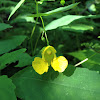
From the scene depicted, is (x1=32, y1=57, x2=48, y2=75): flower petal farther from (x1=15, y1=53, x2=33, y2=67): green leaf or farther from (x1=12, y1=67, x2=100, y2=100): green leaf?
(x1=15, y1=53, x2=33, y2=67): green leaf

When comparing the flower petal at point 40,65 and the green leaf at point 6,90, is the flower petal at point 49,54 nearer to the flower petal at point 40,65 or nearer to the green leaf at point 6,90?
the flower petal at point 40,65

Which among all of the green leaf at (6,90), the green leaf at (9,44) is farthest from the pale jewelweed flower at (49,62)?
the green leaf at (9,44)

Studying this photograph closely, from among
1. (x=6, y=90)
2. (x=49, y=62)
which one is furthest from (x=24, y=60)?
(x=6, y=90)

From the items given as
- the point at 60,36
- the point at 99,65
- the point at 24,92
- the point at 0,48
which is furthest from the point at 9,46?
the point at 60,36

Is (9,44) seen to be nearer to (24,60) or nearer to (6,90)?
(24,60)

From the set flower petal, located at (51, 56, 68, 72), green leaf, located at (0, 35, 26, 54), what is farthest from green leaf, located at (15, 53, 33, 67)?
flower petal, located at (51, 56, 68, 72)
